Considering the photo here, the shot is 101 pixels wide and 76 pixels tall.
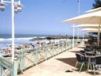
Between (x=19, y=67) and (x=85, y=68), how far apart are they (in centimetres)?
267

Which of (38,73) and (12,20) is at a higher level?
(12,20)

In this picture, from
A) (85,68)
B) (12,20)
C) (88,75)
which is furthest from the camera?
(85,68)

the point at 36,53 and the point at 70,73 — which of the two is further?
the point at 36,53

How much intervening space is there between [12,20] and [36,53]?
4.15 m

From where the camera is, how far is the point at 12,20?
783 cm

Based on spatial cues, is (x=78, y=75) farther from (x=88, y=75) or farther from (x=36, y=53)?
(x=36, y=53)

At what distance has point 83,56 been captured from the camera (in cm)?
986

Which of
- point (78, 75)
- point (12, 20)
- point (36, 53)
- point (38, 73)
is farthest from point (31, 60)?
point (12, 20)

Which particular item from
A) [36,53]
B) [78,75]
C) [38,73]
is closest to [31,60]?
[36,53]

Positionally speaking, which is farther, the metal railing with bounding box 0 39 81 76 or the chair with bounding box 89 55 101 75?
the chair with bounding box 89 55 101 75

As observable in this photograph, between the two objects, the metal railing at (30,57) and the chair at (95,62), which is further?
the chair at (95,62)

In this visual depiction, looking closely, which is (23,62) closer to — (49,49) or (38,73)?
(38,73)

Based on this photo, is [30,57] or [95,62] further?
[30,57]

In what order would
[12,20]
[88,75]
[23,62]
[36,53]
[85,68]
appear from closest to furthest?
[12,20]
[88,75]
[23,62]
[85,68]
[36,53]
